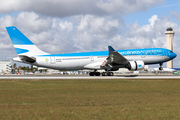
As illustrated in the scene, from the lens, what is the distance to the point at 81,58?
45.1 metres

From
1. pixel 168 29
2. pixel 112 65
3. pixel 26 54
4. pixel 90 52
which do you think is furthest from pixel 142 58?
pixel 168 29

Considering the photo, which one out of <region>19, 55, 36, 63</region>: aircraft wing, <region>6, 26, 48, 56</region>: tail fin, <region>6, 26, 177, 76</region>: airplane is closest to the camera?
<region>19, 55, 36, 63</region>: aircraft wing

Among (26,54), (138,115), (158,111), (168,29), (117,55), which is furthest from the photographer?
(168,29)

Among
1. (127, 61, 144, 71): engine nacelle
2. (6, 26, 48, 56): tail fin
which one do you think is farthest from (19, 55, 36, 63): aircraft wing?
(127, 61, 144, 71): engine nacelle

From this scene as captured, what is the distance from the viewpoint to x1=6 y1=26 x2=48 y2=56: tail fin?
4375 cm

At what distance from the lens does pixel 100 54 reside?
46.1m

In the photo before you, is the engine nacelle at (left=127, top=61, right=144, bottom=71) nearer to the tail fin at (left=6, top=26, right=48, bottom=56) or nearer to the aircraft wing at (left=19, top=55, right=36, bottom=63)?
the tail fin at (left=6, top=26, right=48, bottom=56)

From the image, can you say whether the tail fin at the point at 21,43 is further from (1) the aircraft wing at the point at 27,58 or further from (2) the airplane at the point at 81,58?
(1) the aircraft wing at the point at 27,58

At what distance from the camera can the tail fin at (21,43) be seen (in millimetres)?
43750

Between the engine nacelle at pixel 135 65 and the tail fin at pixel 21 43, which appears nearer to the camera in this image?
the engine nacelle at pixel 135 65

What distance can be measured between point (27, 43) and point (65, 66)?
8875mm

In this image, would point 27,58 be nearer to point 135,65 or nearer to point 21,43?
point 21,43

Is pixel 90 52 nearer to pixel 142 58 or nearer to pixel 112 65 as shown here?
pixel 112 65

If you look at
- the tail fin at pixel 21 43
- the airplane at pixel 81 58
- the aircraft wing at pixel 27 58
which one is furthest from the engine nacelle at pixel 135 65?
the aircraft wing at pixel 27 58
